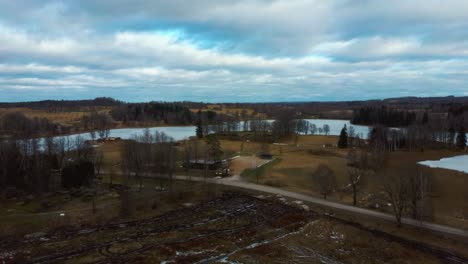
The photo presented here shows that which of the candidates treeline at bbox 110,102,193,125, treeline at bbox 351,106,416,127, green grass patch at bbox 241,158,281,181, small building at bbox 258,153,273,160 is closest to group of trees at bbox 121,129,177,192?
green grass patch at bbox 241,158,281,181

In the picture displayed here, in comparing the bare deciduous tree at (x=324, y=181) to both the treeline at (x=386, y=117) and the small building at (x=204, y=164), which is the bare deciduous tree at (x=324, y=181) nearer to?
the small building at (x=204, y=164)

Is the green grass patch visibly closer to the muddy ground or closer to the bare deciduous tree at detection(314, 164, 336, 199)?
the bare deciduous tree at detection(314, 164, 336, 199)

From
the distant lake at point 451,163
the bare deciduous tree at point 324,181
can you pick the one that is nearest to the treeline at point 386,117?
the distant lake at point 451,163

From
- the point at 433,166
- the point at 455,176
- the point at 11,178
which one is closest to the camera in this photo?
the point at 11,178

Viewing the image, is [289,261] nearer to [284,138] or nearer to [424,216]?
[424,216]

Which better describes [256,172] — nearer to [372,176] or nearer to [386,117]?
[372,176]

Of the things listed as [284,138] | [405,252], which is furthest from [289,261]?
[284,138]
